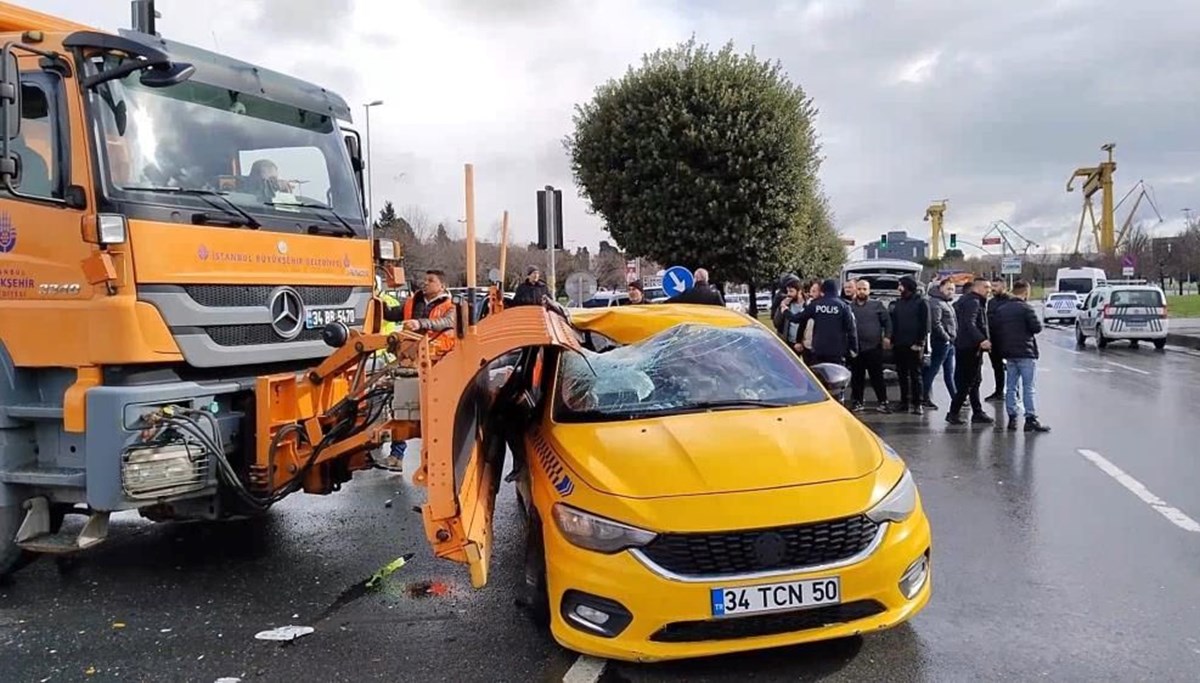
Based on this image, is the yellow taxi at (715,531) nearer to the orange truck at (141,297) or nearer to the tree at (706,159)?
the orange truck at (141,297)

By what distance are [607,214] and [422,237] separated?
40238 mm

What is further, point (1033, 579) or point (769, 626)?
point (1033, 579)

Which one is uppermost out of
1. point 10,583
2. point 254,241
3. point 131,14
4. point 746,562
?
point 131,14

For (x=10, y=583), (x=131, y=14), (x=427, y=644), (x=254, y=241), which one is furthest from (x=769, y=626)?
(x=131, y=14)

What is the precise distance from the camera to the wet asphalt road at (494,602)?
3.93 m

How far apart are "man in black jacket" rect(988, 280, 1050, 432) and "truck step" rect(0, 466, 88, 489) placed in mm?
9026

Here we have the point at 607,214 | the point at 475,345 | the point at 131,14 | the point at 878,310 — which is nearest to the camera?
the point at 475,345

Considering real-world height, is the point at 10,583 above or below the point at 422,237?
below

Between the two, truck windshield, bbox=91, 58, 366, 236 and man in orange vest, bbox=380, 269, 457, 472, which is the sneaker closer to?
man in orange vest, bbox=380, 269, 457, 472

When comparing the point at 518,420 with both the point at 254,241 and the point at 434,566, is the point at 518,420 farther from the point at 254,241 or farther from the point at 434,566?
the point at 254,241

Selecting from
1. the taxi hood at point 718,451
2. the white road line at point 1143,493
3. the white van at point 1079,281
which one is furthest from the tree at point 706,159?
the white van at point 1079,281

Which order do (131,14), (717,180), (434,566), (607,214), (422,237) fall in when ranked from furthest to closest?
(422,237) → (607,214) → (717,180) → (131,14) → (434,566)

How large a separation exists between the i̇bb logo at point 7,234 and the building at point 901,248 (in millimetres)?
56549

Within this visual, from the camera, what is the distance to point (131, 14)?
19.4 ft
